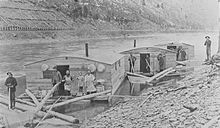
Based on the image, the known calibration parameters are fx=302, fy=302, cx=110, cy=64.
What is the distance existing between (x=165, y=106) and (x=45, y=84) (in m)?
1.75

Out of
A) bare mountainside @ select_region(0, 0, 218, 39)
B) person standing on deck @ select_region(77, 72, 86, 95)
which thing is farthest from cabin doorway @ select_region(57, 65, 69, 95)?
bare mountainside @ select_region(0, 0, 218, 39)

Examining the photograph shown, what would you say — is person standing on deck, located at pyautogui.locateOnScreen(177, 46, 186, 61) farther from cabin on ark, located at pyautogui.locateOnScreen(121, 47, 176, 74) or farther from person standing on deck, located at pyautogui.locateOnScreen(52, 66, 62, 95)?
person standing on deck, located at pyautogui.locateOnScreen(52, 66, 62, 95)

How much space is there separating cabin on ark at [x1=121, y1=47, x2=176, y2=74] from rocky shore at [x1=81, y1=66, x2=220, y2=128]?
2407 mm

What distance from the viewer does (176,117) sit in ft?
7.93

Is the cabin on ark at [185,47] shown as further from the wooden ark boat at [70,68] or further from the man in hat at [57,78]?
the man in hat at [57,78]

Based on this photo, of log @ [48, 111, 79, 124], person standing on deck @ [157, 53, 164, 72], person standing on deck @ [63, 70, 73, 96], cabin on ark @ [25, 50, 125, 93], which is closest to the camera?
log @ [48, 111, 79, 124]

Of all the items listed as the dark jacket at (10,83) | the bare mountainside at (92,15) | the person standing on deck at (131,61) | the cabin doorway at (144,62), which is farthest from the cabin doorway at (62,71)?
the cabin doorway at (144,62)

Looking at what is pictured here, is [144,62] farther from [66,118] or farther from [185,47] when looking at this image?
[66,118]

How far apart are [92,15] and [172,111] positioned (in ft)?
6.50

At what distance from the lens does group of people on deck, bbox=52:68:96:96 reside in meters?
3.96

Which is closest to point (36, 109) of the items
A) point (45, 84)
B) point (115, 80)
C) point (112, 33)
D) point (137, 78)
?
point (45, 84)

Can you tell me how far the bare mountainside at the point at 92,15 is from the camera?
3412 mm

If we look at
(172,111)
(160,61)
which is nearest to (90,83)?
(172,111)

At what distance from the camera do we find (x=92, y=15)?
4.09 meters
